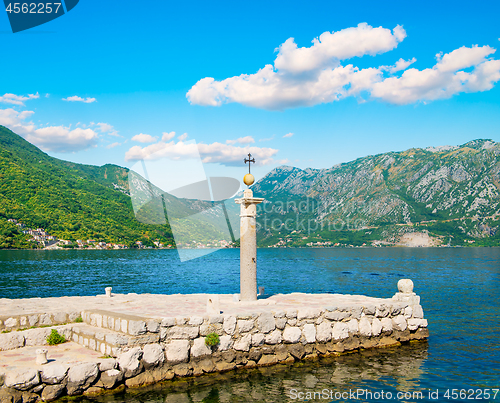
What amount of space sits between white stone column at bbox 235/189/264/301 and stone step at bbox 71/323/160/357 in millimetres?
5253

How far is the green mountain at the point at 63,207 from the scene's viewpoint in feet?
376

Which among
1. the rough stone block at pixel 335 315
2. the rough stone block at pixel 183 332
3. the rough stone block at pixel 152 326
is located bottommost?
the rough stone block at pixel 335 315

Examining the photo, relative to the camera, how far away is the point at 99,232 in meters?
128

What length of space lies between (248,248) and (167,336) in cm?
547

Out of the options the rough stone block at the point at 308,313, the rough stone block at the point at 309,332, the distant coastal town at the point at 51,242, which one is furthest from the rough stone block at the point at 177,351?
the distant coastal town at the point at 51,242

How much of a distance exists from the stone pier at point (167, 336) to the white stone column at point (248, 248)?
51cm

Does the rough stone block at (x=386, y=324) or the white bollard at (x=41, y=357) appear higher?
the white bollard at (x=41, y=357)

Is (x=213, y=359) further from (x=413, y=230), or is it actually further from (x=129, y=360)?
(x=413, y=230)

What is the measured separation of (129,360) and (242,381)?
3.46m

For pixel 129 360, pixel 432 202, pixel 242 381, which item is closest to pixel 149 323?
pixel 129 360

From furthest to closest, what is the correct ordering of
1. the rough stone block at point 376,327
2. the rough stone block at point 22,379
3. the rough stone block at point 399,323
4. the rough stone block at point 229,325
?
the rough stone block at point 399,323 < the rough stone block at point 376,327 < the rough stone block at point 229,325 < the rough stone block at point 22,379

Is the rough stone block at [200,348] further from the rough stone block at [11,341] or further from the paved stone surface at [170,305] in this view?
the rough stone block at [11,341]

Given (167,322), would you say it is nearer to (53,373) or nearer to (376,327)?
(53,373)

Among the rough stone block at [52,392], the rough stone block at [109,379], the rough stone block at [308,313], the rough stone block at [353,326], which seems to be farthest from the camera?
the rough stone block at [353,326]
